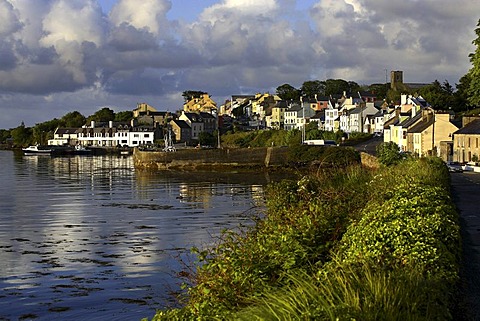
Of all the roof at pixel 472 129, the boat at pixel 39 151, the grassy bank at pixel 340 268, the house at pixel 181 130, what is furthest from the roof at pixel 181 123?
the grassy bank at pixel 340 268

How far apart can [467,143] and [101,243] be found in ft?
159

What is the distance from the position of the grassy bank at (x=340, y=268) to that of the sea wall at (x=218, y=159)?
77940 mm

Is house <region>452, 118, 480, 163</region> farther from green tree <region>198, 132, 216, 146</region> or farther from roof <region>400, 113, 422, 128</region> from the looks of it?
green tree <region>198, 132, 216, 146</region>

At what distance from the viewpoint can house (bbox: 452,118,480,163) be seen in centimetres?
6650

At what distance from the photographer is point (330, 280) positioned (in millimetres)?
7758

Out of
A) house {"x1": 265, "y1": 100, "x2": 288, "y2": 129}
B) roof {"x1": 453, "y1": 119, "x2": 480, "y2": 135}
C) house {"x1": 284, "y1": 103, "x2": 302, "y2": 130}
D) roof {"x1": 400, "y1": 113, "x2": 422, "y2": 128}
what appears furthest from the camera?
house {"x1": 265, "y1": 100, "x2": 288, "y2": 129}

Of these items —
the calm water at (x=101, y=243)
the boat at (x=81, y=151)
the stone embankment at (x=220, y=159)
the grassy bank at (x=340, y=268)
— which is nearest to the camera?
Result: the grassy bank at (x=340, y=268)

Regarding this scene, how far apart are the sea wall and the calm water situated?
3118 centimetres

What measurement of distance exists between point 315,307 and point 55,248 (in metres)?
23.2

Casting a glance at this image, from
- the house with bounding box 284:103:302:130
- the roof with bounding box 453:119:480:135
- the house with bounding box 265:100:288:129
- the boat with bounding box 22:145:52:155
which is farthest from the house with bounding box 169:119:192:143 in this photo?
the roof with bounding box 453:119:480:135

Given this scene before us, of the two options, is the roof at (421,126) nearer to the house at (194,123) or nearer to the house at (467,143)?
the house at (467,143)

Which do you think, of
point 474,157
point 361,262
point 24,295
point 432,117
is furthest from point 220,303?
point 432,117

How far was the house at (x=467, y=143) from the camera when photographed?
66.5 meters

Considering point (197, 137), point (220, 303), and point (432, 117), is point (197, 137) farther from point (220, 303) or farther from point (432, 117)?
point (220, 303)
